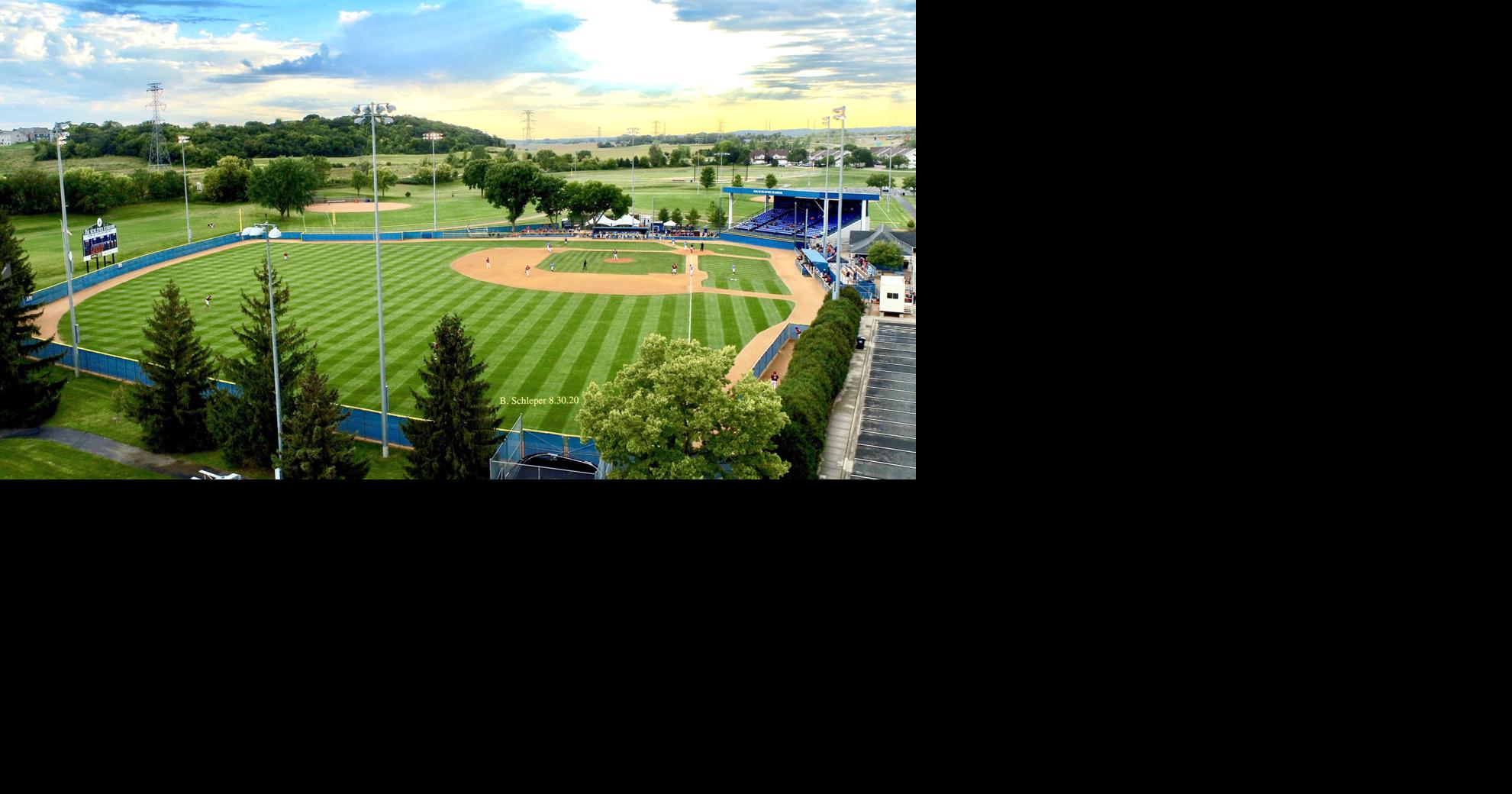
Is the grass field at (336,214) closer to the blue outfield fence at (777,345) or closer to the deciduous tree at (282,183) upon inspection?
the deciduous tree at (282,183)

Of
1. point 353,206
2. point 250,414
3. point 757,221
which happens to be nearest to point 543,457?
point 250,414

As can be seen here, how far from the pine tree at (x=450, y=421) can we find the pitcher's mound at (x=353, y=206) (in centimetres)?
775

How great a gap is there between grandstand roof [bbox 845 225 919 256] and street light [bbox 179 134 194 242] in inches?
544

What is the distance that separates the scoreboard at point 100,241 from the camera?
1216 centimetres

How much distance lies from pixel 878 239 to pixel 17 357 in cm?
1683

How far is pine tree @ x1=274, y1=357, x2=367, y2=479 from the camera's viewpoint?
8.27 m

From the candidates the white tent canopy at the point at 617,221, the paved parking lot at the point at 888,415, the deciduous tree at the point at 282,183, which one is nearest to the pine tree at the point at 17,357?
the deciduous tree at the point at 282,183

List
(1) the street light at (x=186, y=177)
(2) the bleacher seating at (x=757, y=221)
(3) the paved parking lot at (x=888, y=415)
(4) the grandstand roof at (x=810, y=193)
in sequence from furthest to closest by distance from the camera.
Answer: (2) the bleacher seating at (x=757, y=221) → (4) the grandstand roof at (x=810, y=193) → (1) the street light at (x=186, y=177) → (3) the paved parking lot at (x=888, y=415)

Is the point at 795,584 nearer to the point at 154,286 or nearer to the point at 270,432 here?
the point at 270,432

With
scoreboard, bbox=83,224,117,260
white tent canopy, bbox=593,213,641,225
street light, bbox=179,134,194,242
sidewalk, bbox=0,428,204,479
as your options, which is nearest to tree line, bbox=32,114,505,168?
street light, bbox=179,134,194,242

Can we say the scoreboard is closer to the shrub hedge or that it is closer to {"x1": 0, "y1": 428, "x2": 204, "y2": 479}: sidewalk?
{"x1": 0, "y1": 428, "x2": 204, "y2": 479}: sidewalk

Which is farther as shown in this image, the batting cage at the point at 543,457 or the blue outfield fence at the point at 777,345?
the blue outfield fence at the point at 777,345

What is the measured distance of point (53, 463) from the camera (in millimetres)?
8562

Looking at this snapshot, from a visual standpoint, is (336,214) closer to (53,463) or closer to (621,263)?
(621,263)
